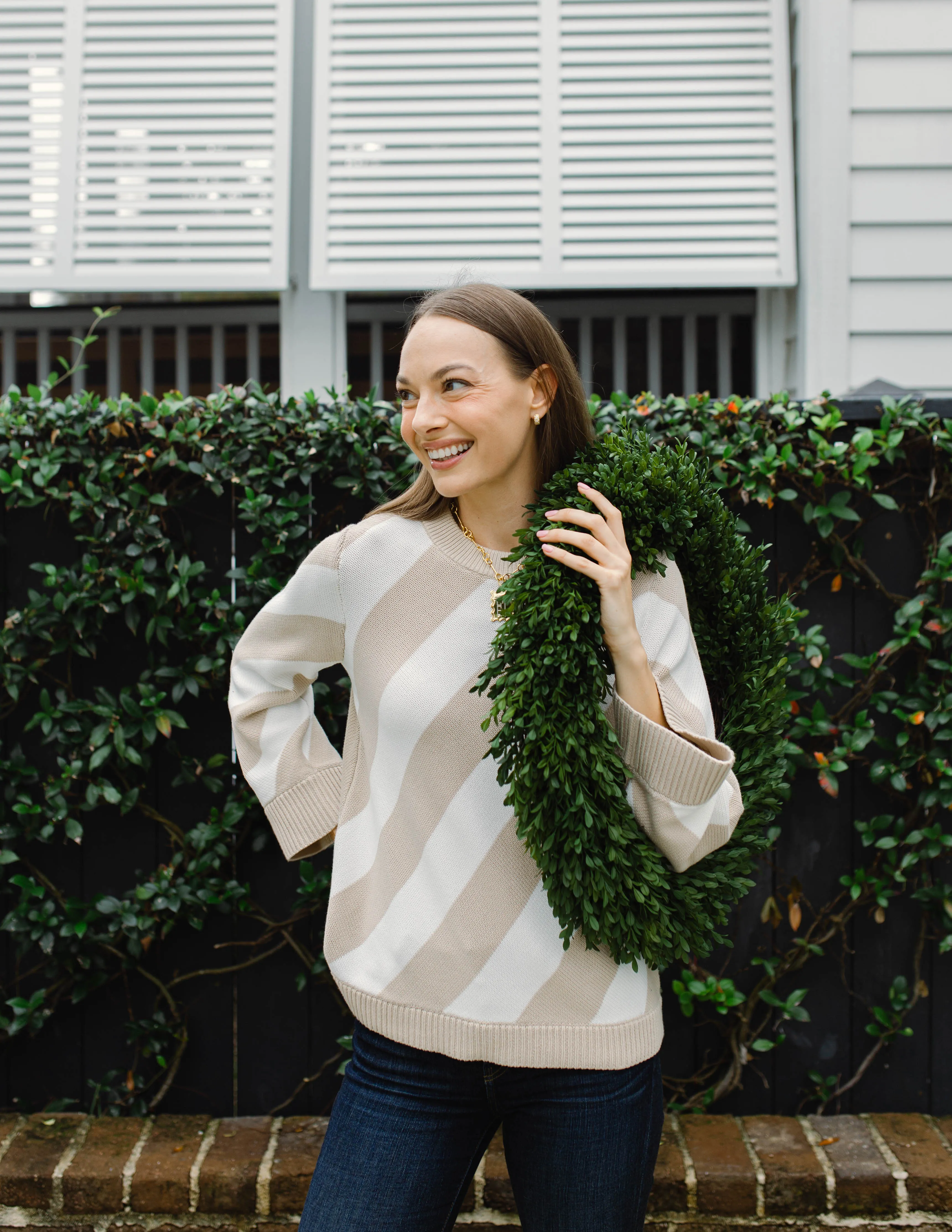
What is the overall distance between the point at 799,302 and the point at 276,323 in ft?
6.84

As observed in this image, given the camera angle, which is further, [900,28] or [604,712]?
[900,28]

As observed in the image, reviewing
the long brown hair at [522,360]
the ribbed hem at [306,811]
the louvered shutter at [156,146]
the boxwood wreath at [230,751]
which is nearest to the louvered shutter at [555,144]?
the louvered shutter at [156,146]

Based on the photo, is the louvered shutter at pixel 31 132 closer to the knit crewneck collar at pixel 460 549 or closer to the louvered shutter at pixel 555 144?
the louvered shutter at pixel 555 144

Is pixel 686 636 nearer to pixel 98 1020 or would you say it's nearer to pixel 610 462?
pixel 610 462

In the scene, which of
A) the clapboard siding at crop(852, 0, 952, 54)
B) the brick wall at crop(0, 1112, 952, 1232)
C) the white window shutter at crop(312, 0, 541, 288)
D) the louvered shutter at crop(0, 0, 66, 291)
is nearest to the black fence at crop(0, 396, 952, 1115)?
the brick wall at crop(0, 1112, 952, 1232)

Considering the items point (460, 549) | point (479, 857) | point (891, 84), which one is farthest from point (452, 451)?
point (891, 84)

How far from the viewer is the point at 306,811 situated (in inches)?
58.5

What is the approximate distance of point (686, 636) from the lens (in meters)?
1.30

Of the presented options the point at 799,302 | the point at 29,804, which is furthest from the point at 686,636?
the point at 799,302

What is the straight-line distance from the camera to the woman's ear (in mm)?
1344

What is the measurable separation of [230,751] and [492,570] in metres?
1.16

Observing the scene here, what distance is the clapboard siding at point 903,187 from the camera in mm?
3016

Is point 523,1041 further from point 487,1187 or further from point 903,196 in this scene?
point 903,196

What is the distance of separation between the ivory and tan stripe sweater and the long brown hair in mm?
64
